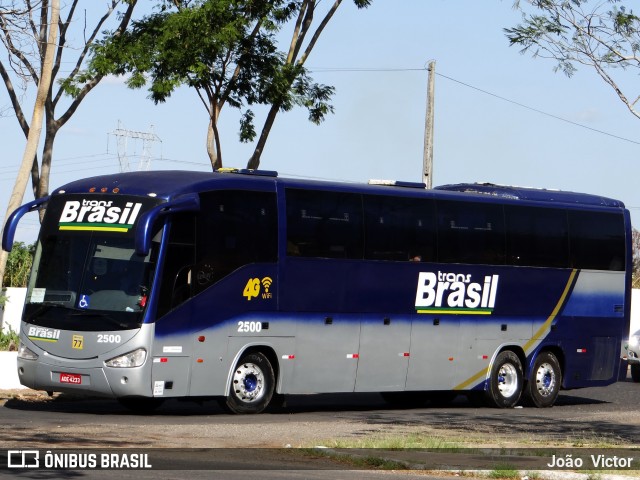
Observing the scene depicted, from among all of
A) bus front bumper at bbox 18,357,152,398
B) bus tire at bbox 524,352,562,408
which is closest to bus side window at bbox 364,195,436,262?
bus tire at bbox 524,352,562,408

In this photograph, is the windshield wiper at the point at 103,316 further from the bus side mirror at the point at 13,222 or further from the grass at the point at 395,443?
the grass at the point at 395,443

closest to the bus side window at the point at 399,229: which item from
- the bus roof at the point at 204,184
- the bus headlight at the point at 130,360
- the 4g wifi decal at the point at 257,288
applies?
the bus roof at the point at 204,184

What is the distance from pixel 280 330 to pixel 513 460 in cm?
712

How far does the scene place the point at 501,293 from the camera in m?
24.9

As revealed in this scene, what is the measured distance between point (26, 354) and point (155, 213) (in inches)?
116

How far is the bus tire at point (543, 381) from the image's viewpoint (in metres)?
25.9

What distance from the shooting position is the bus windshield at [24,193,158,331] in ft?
64.1

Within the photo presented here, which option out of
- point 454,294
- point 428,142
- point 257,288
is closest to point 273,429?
point 257,288

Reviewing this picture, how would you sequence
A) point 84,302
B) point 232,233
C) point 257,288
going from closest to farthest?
point 84,302 → point 232,233 → point 257,288

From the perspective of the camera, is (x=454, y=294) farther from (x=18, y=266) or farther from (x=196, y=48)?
(x=18, y=266)

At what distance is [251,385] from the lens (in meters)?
21.2

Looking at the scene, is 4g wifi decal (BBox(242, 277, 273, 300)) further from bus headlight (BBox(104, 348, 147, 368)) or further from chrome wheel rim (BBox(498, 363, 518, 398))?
chrome wheel rim (BBox(498, 363, 518, 398))

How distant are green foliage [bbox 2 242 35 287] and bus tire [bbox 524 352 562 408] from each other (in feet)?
49.3

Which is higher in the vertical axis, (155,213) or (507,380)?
(155,213)
